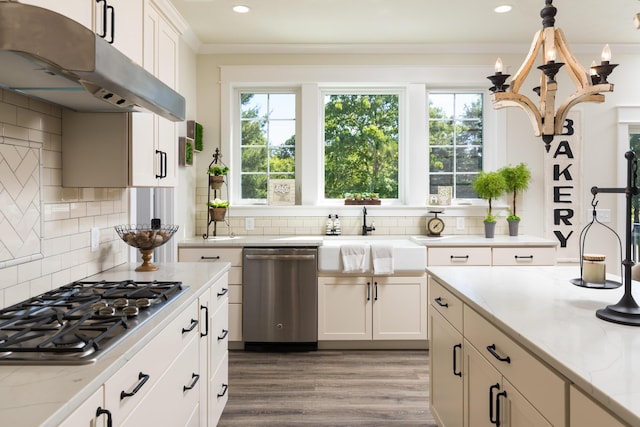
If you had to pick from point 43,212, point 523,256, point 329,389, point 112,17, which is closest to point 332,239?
point 329,389

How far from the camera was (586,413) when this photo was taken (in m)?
1.05

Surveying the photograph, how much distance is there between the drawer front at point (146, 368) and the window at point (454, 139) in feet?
10.5

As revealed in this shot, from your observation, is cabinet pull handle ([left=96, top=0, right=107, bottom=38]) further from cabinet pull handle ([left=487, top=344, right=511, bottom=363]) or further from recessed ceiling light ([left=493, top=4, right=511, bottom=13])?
recessed ceiling light ([left=493, top=4, right=511, bottom=13])

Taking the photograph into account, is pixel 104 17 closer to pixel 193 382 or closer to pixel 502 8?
pixel 193 382

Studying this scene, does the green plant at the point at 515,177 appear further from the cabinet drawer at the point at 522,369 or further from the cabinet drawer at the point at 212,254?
the cabinet drawer at the point at 522,369

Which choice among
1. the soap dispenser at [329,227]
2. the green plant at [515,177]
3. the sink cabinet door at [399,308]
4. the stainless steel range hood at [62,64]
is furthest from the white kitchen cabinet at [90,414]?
the green plant at [515,177]

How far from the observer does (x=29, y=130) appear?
1.85 metres

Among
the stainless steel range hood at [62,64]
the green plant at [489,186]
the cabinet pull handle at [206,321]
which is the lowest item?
the cabinet pull handle at [206,321]

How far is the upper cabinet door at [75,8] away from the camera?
57.9 inches

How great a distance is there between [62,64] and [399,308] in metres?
3.16

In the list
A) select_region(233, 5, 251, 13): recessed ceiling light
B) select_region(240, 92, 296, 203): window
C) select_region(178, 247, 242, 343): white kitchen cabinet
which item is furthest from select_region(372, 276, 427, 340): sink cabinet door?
select_region(233, 5, 251, 13): recessed ceiling light

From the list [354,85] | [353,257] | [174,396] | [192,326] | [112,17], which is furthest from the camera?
[354,85]

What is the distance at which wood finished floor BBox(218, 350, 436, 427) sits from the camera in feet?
8.78

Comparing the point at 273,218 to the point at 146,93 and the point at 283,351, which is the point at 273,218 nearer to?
the point at 283,351
